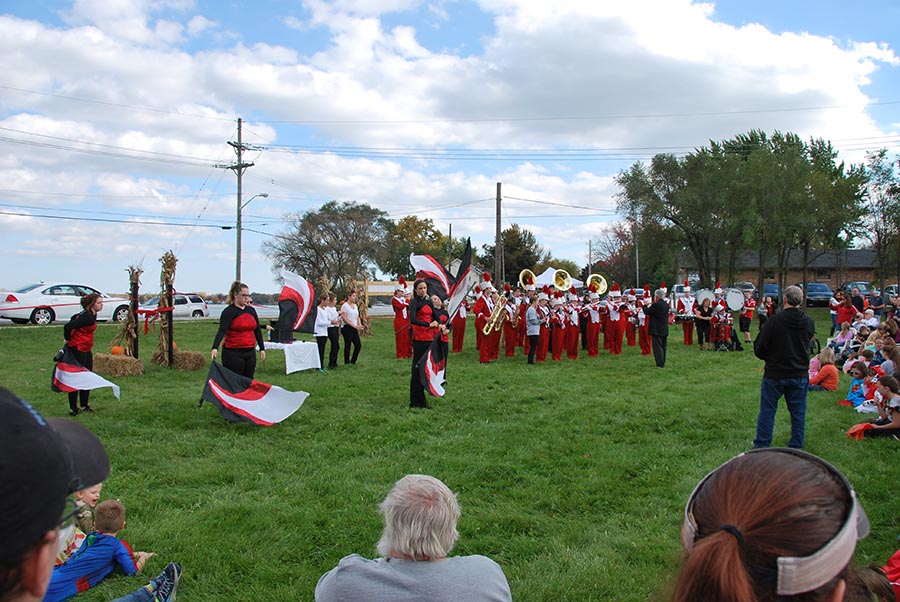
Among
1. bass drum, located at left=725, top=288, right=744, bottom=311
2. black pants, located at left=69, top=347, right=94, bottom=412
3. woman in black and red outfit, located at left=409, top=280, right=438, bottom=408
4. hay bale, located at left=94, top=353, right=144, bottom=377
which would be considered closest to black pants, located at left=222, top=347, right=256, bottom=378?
black pants, located at left=69, top=347, right=94, bottom=412

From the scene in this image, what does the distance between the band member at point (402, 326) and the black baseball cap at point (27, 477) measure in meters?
15.8

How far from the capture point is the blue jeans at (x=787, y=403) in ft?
23.1

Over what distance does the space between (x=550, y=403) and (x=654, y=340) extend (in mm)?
5998

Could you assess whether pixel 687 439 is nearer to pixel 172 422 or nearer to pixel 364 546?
pixel 364 546

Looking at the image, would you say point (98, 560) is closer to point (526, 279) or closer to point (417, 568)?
point (417, 568)

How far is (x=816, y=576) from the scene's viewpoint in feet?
3.98

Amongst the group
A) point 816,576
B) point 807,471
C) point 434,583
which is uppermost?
point 807,471

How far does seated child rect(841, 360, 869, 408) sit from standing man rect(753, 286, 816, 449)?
3.51 meters

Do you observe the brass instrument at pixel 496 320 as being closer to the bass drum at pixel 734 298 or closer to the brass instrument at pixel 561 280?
the brass instrument at pixel 561 280

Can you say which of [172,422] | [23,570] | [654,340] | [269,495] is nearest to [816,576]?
[23,570]

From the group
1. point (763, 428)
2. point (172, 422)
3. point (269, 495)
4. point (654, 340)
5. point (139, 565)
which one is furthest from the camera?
point (654, 340)

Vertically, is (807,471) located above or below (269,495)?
above

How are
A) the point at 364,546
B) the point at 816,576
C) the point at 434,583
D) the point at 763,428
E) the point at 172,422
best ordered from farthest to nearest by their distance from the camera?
the point at 172,422 < the point at 763,428 < the point at 364,546 < the point at 434,583 < the point at 816,576

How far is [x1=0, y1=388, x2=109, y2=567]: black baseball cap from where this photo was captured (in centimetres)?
97
